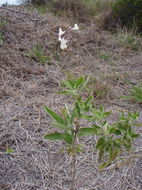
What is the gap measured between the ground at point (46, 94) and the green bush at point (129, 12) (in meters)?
0.94

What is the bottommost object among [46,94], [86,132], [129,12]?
[46,94]

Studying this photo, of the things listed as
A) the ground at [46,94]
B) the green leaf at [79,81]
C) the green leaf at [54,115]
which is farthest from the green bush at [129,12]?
the green leaf at [54,115]

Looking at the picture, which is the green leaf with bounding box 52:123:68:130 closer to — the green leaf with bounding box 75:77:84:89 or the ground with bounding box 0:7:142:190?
the green leaf with bounding box 75:77:84:89

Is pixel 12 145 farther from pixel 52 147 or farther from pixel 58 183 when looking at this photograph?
pixel 58 183

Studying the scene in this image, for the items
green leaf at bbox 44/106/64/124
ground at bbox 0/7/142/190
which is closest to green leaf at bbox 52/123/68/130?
green leaf at bbox 44/106/64/124

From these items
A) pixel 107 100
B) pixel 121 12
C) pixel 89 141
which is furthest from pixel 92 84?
pixel 121 12

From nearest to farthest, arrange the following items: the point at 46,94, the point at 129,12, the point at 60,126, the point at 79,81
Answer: the point at 60,126, the point at 79,81, the point at 46,94, the point at 129,12

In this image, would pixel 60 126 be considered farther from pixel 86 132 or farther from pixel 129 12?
pixel 129 12

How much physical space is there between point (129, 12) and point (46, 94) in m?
3.68

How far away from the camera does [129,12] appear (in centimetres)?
545

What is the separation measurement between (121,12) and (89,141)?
14.5ft

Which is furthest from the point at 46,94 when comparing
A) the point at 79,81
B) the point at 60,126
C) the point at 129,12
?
the point at 129,12

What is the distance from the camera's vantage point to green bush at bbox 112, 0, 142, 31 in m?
5.23

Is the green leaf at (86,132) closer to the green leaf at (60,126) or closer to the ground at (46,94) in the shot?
the green leaf at (60,126)
